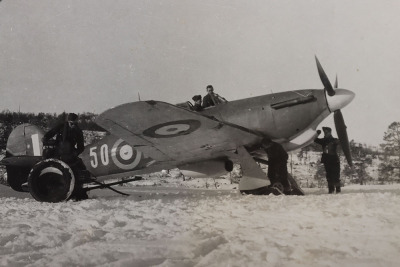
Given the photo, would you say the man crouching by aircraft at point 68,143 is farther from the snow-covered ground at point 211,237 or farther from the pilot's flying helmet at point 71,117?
the snow-covered ground at point 211,237

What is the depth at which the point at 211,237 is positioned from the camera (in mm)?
2436

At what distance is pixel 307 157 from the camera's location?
43562mm

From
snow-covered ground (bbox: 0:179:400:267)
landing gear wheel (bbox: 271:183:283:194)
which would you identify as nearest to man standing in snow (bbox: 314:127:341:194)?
landing gear wheel (bbox: 271:183:283:194)

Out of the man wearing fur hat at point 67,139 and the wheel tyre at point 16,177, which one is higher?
the man wearing fur hat at point 67,139

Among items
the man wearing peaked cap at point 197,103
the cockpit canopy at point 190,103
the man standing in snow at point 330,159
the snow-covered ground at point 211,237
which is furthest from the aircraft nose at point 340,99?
the snow-covered ground at point 211,237

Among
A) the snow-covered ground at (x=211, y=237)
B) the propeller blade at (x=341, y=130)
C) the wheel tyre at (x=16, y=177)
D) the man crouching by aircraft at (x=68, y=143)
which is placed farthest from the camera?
the wheel tyre at (x=16, y=177)

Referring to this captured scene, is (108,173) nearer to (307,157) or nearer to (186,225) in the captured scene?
(186,225)

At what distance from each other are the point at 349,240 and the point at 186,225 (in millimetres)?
1301

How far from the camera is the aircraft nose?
237 inches

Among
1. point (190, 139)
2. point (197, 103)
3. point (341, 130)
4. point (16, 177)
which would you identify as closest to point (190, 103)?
point (197, 103)

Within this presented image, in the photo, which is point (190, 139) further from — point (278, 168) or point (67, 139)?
point (67, 139)

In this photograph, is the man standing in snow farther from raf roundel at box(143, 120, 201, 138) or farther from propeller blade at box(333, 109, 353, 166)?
raf roundel at box(143, 120, 201, 138)

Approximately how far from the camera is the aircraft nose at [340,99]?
6.02 meters

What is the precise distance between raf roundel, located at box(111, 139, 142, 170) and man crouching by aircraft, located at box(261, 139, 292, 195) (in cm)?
268
